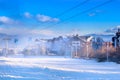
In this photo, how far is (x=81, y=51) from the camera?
68938 millimetres

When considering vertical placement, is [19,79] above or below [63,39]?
below

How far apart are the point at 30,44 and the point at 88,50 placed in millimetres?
51586

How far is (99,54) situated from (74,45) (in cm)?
1949

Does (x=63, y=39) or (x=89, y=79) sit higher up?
(x=63, y=39)

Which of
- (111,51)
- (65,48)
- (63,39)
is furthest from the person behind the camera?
(63,39)

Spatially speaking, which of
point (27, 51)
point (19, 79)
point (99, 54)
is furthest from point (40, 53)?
point (19, 79)

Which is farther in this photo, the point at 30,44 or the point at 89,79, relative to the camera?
the point at 30,44

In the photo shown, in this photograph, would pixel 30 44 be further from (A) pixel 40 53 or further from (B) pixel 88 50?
(B) pixel 88 50

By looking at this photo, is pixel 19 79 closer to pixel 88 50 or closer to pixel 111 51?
pixel 111 51

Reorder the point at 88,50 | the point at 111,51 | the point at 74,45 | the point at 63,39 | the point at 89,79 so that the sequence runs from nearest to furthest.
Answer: the point at 89,79
the point at 111,51
the point at 88,50
the point at 74,45
the point at 63,39

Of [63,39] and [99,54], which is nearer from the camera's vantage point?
[99,54]

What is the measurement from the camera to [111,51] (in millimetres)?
48625

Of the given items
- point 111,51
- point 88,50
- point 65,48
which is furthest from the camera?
point 65,48

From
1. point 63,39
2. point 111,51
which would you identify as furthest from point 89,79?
point 63,39
